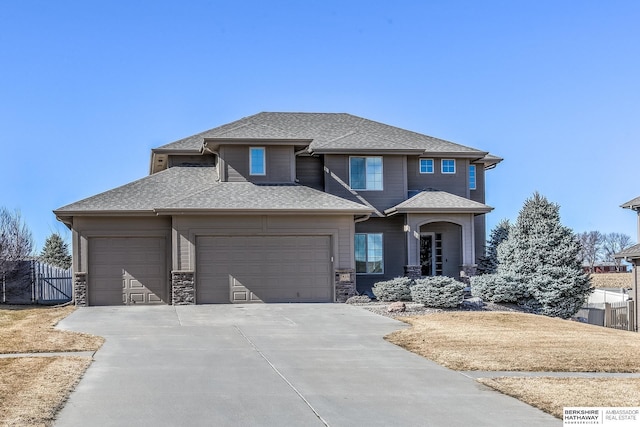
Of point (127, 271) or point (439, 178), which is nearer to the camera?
point (127, 271)

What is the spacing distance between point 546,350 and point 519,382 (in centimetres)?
389

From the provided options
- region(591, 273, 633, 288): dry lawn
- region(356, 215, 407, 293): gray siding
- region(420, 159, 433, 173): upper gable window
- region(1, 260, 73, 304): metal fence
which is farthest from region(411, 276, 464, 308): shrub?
region(591, 273, 633, 288): dry lawn

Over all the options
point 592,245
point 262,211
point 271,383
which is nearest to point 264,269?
point 262,211

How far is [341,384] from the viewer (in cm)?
1130

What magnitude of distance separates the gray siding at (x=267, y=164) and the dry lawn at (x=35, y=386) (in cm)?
1447

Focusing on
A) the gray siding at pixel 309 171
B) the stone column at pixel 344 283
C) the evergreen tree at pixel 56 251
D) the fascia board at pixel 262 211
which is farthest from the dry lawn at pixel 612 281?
the evergreen tree at pixel 56 251

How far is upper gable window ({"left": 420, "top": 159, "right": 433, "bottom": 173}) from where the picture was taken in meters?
31.4

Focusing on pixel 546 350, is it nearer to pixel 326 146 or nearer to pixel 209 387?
pixel 209 387

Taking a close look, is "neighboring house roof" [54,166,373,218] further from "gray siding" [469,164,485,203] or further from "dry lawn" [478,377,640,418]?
"dry lawn" [478,377,640,418]

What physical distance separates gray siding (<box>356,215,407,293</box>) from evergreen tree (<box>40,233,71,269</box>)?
117ft

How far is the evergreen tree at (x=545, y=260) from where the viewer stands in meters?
26.9

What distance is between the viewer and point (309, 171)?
30.0m

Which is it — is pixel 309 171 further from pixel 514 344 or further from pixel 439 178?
pixel 514 344

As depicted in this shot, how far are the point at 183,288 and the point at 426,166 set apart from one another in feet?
39.3
